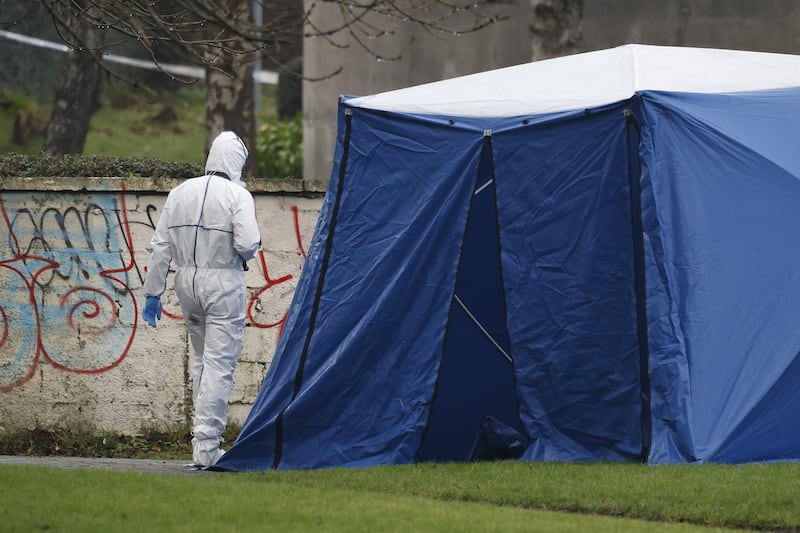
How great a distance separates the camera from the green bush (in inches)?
936

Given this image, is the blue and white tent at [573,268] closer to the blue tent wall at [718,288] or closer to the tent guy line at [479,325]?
the blue tent wall at [718,288]

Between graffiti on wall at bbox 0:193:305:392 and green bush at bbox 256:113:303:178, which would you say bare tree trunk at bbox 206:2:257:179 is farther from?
green bush at bbox 256:113:303:178

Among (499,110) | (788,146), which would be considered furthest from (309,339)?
(788,146)

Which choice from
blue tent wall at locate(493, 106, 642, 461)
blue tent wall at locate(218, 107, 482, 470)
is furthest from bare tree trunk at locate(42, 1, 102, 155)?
blue tent wall at locate(493, 106, 642, 461)

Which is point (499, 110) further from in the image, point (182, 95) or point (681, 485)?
point (182, 95)

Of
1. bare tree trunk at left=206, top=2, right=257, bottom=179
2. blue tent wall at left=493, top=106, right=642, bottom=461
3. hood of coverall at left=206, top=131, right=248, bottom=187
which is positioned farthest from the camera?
bare tree trunk at left=206, top=2, right=257, bottom=179

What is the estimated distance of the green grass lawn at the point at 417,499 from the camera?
5.61 meters

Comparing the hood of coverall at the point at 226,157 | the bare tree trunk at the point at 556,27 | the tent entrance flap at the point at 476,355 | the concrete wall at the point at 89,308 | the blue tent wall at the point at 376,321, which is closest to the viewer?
the blue tent wall at the point at 376,321

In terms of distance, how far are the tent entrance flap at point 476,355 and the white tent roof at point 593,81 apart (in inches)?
27.6

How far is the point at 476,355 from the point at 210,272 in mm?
1651

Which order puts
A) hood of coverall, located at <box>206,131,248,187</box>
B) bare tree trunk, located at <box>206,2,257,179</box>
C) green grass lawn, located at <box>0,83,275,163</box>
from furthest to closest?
green grass lawn, located at <box>0,83,275,163</box> → bare tree trunk, located at <box>206,2,257,179</box> → hood of coverall, located at <box>206,131,248,187</box>

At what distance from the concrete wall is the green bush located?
46.2 feet

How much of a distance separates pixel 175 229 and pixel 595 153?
7.70 feet

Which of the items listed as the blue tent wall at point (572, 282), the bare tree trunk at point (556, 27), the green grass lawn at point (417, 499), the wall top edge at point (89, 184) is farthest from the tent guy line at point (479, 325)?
the bare tree trunk at point (556, 27)
